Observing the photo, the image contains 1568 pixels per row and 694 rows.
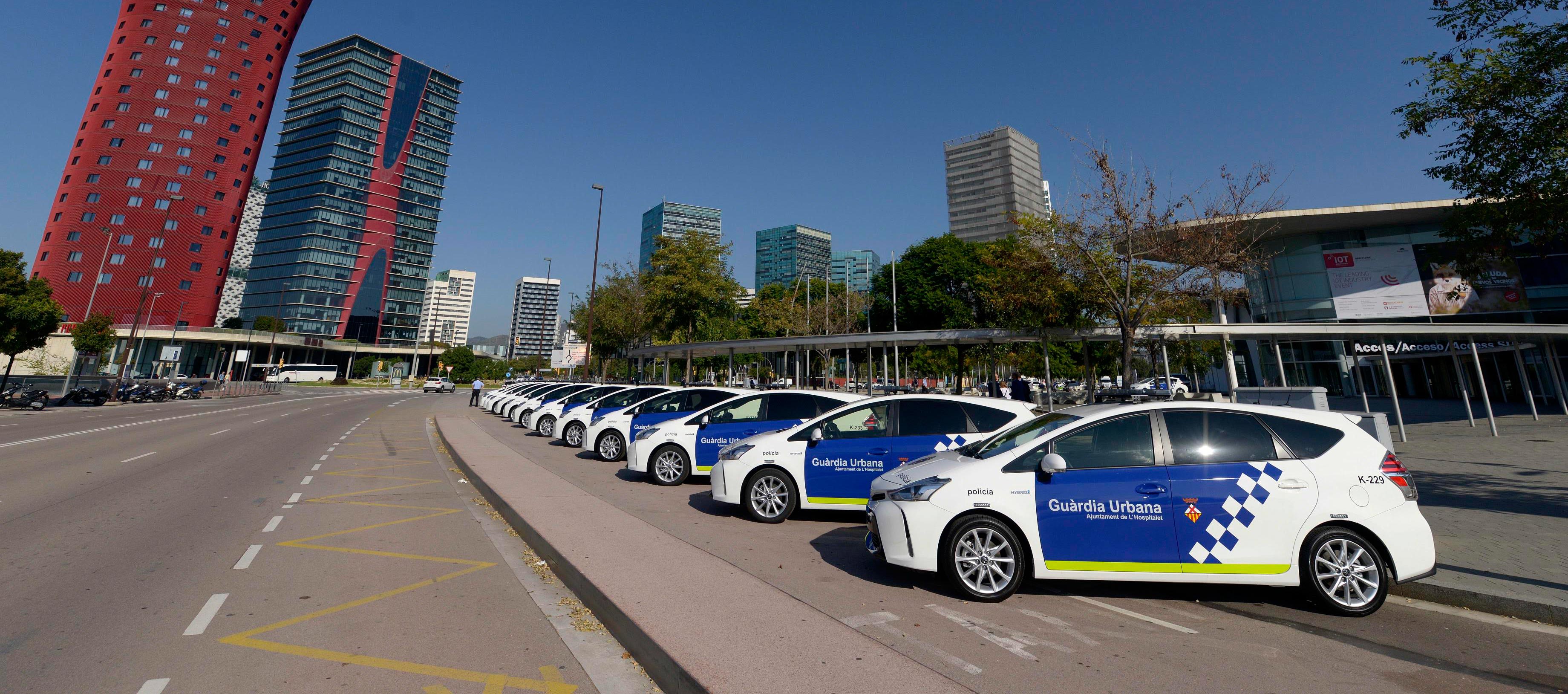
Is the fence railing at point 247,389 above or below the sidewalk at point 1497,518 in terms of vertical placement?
above

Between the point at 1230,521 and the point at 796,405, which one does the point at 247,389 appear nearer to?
the point at 796,405

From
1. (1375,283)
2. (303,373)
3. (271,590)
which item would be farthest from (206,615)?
(303,373)

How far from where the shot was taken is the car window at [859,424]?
→ 7.75m

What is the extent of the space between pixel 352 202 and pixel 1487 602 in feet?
508

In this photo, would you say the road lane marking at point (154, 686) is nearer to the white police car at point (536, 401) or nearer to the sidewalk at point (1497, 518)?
the sidewalk at point (1497, 518)

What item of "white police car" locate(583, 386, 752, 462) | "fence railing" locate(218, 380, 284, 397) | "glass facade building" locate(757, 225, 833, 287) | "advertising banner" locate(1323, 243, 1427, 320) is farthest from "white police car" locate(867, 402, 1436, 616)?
"glass facade building" locate(757, 225, 833, 287)

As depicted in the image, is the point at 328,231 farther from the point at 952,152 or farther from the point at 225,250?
the point at 952,152

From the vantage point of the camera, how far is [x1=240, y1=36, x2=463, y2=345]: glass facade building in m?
121

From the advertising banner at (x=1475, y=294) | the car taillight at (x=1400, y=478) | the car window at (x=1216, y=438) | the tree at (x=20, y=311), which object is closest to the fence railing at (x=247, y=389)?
the tree at (x=20, y=311)

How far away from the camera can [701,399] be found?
43.7ft

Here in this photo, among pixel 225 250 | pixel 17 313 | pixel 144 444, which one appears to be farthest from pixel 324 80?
pixel 144 444

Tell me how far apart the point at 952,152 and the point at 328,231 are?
13398cm

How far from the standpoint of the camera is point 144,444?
575 inches

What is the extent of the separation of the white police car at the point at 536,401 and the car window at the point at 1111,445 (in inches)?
697
